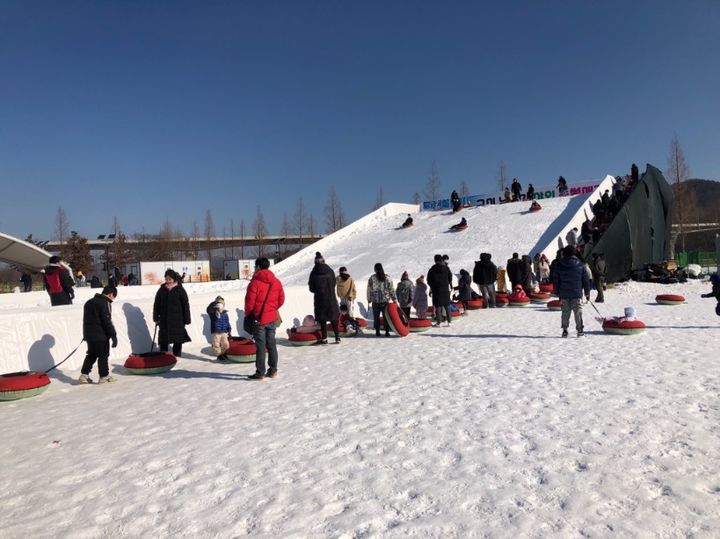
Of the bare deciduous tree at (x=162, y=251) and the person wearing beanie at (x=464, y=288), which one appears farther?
the bare deciduous tree at (x=162, y=251)

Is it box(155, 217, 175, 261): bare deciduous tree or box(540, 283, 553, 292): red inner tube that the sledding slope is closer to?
box(540, 283, 553, 292): red inner tube

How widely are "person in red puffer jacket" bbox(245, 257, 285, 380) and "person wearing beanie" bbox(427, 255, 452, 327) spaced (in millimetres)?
5470

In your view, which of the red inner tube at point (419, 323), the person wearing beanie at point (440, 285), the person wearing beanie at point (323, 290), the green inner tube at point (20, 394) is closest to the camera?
the green inner tube at point (20, 394)

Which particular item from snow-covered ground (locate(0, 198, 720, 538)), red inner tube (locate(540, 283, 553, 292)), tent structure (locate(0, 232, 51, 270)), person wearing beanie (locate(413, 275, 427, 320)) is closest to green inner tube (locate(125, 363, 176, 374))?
snow-covered ground (locate(0, 198, 720, 538))

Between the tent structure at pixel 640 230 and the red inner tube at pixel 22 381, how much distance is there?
62.2 feet

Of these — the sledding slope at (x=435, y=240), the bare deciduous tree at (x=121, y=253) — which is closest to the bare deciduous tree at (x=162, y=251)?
the bare deciduous tree at (x=121, y=253)

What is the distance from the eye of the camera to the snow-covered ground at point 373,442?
316cm

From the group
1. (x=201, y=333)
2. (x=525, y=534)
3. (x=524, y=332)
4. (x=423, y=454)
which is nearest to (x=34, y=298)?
(x=201, y=333)

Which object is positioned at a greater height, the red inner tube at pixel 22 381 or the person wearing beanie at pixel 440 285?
the person wearing beanie at pixel 440 285

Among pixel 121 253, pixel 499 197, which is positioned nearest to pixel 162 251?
pixel 121 253

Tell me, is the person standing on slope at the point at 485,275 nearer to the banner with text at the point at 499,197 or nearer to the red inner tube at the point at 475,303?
the red inner tube at the point at 475,303

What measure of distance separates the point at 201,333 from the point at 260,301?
3813 mm

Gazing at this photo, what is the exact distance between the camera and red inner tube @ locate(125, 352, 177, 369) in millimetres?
7883

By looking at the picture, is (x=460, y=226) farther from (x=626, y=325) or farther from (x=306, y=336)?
(x=306, y=336)
